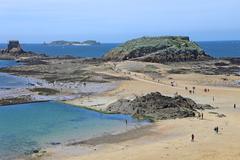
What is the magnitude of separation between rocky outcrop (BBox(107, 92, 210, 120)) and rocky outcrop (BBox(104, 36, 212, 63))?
61880 mm

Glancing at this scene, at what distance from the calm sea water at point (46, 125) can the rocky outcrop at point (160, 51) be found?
62625 mm

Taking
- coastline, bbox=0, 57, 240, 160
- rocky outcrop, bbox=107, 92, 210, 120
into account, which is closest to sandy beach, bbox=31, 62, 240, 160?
coastline, bbox=0, 57, 240, 160

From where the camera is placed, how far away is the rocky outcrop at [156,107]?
1880 inches

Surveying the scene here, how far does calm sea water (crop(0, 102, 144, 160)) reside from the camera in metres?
37.4

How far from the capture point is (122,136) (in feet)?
130

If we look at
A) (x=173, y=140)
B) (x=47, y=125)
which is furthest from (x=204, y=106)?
(x=47, y=125)

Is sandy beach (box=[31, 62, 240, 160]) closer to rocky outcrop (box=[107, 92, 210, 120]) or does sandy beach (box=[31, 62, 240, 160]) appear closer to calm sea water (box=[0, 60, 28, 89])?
rocky outcrop (box=[107, 92, 210, 120])

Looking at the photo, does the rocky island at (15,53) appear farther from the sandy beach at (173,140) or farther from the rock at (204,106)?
the rock at (204,106)

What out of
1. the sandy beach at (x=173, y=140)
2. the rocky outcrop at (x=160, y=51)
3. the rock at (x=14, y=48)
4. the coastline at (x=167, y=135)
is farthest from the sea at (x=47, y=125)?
the rock at (x=14, y=48)

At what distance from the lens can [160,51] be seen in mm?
119125

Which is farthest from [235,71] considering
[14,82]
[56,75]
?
[14,82]

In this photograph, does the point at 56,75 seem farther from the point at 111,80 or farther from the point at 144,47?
the point at 144,47

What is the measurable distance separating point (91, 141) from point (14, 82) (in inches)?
1779

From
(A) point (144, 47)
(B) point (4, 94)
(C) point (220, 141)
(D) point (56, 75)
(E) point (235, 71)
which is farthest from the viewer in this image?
(A) point (144, 47)
